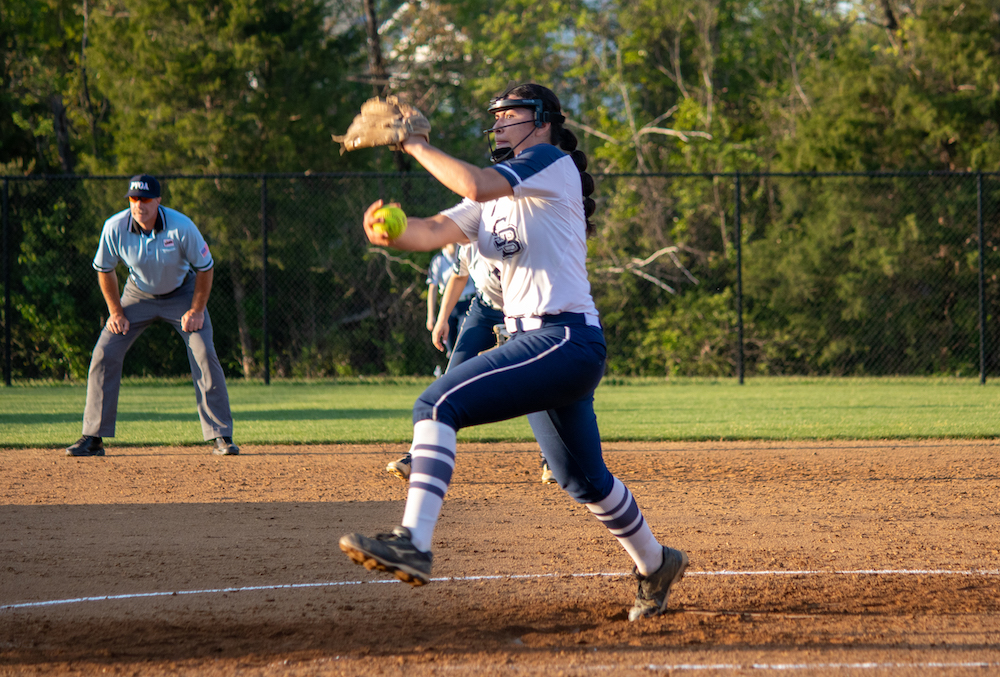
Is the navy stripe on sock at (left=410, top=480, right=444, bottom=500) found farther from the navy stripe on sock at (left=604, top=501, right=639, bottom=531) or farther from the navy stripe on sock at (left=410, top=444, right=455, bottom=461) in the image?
the navy stripe on sock at (left=604, top=501, right=639, bottom=531)

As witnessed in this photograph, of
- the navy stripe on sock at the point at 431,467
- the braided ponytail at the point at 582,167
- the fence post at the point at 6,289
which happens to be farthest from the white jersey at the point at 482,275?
the fence post at the point at 6,289

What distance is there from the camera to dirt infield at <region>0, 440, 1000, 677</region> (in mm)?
3395

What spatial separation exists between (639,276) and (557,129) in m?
16.9

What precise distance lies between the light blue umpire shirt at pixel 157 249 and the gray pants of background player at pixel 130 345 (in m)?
0.18

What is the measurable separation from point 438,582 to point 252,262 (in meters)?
16.7

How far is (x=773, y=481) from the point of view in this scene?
6.97 meters

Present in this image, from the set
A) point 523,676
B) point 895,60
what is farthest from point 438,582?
point 895,60

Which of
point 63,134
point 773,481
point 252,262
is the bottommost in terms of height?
point 773,481

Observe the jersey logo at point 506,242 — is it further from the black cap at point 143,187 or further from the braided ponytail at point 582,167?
the black cap at point 143,187

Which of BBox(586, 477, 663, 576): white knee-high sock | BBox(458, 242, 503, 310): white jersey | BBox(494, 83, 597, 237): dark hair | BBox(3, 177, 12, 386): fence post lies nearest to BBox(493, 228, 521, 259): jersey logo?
BBox(494, 83, 597, 237): dark hair

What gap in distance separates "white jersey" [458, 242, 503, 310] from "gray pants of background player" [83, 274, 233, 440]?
225cm

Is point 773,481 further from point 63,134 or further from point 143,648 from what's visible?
point 63,134

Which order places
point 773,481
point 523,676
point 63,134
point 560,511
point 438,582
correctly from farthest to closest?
point 63,134
point 773,481
point 560,511
point 438,582
point 523,676

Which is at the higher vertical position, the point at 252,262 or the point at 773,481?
the point at 252,262
